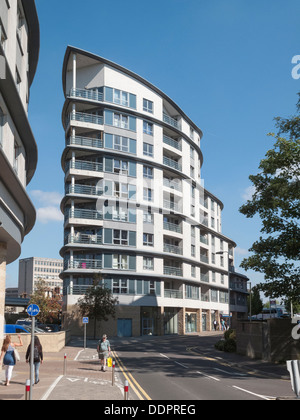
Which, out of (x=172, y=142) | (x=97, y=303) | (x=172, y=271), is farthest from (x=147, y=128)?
(x=97, y=303)

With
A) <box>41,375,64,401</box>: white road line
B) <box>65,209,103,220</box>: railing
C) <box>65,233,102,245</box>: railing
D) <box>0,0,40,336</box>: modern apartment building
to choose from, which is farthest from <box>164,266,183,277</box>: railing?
<box>41,375,64,401</box>: white road line

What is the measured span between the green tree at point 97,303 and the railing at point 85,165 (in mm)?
12960

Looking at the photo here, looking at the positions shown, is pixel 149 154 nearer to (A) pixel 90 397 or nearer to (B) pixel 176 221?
(B) pixel 176 221

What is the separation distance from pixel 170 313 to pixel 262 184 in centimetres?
4073

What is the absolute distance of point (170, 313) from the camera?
211ft

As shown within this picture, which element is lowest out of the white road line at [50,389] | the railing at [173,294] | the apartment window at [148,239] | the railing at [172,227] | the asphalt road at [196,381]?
the asphalt road at [196,381]

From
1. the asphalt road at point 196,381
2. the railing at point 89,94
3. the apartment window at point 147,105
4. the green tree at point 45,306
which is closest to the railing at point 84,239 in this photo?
the green tree at point 45,306

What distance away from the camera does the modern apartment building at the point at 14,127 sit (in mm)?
17172

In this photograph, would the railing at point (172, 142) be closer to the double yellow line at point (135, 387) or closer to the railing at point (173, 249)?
the railing at point (173, 249)

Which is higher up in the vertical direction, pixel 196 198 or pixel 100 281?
pixel 196 198

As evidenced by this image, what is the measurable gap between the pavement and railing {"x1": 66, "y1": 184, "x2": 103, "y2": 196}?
27659mm

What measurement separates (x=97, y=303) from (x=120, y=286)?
644cm

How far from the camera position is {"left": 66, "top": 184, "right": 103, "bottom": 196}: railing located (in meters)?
55.9
